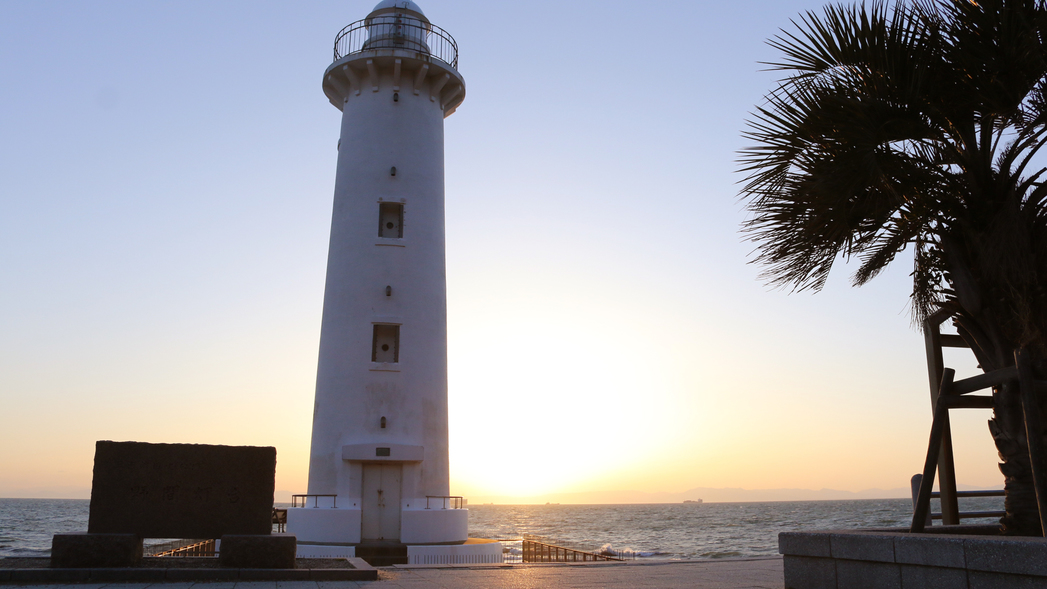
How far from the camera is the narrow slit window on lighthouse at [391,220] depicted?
2197 cm

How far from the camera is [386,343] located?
21422mm

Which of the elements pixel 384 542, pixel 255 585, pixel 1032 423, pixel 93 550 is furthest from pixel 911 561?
pixel 384 542

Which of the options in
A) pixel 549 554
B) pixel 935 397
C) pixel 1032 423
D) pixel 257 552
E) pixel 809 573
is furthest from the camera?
pixel 549 554

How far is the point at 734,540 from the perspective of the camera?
5822cm

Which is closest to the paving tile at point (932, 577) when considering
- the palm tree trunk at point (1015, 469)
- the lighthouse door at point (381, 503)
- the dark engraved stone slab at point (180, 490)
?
the palm tree trunk at point (1015, 469)

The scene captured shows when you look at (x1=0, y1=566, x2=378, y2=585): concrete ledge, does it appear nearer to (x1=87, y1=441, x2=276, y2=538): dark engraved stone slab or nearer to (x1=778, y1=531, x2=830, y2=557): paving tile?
(x1=87, y1=441, x2=276, y2=538): dark engraved stone slab

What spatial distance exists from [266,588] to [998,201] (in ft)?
30.4

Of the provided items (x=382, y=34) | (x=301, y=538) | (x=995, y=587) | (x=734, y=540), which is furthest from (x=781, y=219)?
(x=734, y=540)

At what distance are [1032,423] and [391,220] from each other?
56.7ft

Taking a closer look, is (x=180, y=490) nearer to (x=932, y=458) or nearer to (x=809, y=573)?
(x=809, y=573)

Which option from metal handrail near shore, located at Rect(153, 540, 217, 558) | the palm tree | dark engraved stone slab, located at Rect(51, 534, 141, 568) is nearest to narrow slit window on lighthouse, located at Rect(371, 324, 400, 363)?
metal handrail near shore, located at Rect(153, 540, 217, 558)

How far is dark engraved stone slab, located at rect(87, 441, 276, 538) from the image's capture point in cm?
1120

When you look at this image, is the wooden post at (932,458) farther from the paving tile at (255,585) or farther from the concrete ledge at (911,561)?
the paving tile at (255,585)

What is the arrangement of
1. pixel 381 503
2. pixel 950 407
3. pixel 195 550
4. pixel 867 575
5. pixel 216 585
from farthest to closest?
1. pixel 381 503
2. pixel 195 550
3. pixel 216 585
4. pixel 950 407
5. pixel 867 575
